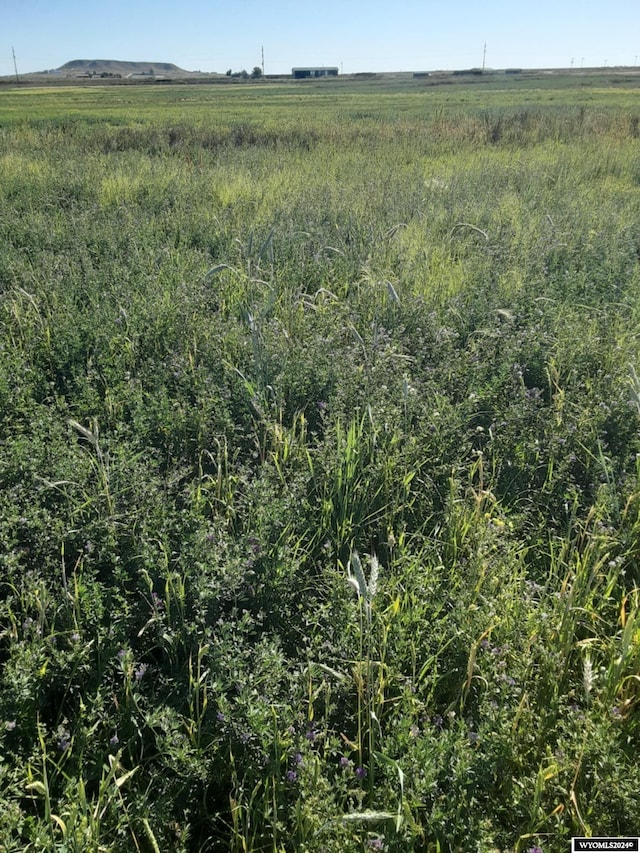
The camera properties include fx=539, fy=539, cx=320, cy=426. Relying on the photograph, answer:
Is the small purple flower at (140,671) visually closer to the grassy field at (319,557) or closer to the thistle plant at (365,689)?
the grassy field at (319,557)

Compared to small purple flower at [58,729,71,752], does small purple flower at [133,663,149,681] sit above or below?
above

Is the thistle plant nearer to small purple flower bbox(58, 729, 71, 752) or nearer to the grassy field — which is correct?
the grassy field

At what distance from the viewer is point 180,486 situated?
2877 mm

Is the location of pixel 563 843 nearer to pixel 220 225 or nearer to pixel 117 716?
pixel 117 716

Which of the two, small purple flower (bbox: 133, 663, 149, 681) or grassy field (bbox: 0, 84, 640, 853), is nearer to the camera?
grassy field (bbox: 0, 84, 640, 853)

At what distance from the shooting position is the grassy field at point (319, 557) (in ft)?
5.08

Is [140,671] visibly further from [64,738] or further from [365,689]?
[365,689]

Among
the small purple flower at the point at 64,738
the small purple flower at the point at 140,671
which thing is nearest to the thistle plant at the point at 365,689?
the small purple flower at the point at 140,671

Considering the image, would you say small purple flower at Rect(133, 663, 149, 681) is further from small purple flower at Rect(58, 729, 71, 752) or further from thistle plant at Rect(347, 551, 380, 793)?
thistle plant at Rect(347, 551, 380, 793)

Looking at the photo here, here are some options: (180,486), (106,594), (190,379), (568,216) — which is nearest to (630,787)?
(106,594)

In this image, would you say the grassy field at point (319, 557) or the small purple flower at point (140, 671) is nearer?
the grassy field at point (319, 557)

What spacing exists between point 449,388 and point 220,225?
13.9 feet

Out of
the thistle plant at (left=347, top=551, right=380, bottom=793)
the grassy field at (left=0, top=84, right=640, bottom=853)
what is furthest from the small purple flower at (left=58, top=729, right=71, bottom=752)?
the thistle plant at (left=347, top=551, right=380, bottom=793)

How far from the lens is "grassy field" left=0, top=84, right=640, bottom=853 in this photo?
155cm
